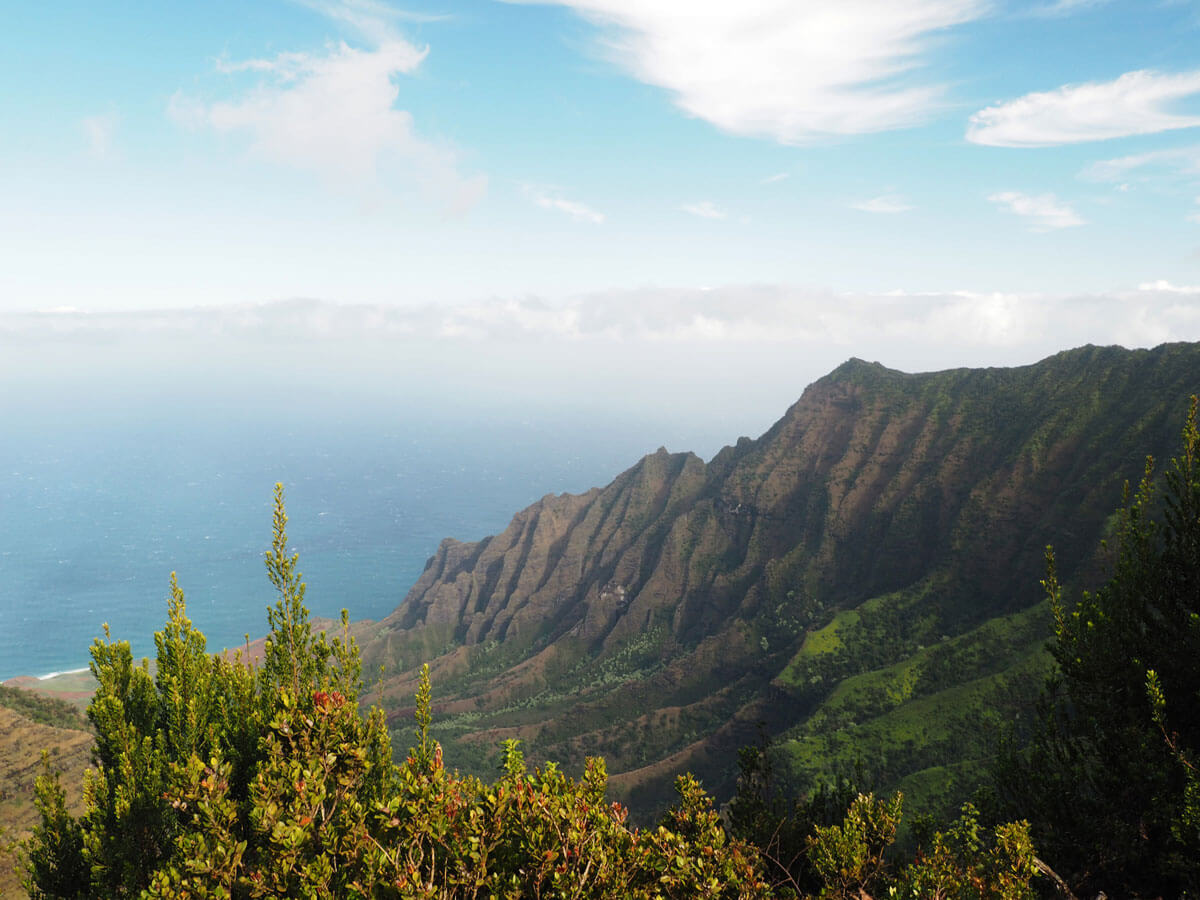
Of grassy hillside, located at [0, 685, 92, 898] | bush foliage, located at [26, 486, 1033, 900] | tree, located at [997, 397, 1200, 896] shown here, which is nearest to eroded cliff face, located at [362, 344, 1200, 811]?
grassy hillside, located at [0, 685, 92, 898]

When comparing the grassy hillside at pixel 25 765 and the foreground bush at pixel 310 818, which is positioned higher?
the foreground bush at pixel 310 818

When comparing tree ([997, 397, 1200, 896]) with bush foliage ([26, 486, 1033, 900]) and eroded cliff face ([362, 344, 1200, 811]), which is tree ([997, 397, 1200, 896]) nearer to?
bush foliage ([26, 486, 1033, 900])

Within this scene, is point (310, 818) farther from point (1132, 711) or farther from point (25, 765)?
point (25, 765)

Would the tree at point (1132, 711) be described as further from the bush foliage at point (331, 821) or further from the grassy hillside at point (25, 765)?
the grassy hillside at point (25, 765)

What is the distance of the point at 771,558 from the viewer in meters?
143

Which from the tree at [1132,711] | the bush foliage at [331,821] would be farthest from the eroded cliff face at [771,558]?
the bush foliage at [331,821]

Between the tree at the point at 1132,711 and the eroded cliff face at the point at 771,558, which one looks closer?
the tree at the point at 1132,711

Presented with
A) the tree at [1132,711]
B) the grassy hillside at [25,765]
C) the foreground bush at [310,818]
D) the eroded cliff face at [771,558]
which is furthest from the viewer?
the eroded cliff face at [771,558]

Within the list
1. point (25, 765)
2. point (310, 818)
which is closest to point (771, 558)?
point (25, 765)

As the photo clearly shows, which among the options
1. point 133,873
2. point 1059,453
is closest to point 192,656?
point 133,873

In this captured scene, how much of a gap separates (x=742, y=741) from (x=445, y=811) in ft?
321

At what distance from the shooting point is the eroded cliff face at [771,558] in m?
100

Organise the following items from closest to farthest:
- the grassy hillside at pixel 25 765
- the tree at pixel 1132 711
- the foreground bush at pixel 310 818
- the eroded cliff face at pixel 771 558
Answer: the foreground bush at pixel 310 818 → the tree at pixel 1132 711 → the grassy hillside at pixel 25 765 → the eroded cliff face at pixel 771 558

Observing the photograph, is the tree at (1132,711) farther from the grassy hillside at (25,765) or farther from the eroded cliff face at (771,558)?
the eroded cliff face at (771,558)
